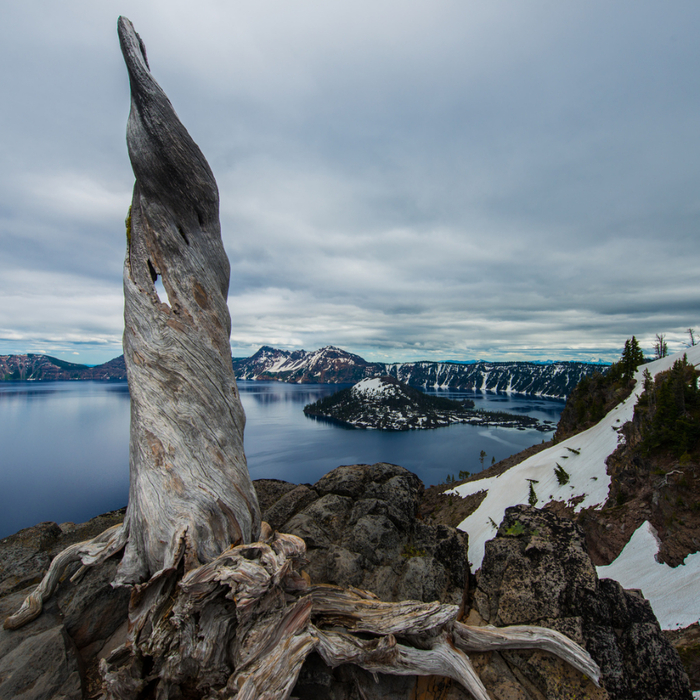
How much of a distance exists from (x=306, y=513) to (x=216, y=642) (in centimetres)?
588

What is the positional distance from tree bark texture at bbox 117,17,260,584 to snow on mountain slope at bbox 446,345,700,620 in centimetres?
2197

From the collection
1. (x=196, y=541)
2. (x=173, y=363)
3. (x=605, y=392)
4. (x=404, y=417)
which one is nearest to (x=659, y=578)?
(x=196, y=541)

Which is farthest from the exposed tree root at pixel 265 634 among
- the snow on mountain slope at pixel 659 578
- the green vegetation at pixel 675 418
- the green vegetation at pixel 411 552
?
the green vegetation at pixel 675 418

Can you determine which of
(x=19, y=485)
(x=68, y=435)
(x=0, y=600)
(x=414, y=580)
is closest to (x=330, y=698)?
(x=414, y=580)

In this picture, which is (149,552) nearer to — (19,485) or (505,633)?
(505,633)

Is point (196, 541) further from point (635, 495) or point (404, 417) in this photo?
point (404, 417)

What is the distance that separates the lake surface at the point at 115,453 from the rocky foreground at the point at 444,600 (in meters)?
55.3

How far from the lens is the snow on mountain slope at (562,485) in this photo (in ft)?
82.0

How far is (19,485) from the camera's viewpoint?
57.8 m

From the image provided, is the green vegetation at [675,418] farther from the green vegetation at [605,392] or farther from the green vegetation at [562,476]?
the green vegetation at [605,392]

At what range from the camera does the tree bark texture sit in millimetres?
4648

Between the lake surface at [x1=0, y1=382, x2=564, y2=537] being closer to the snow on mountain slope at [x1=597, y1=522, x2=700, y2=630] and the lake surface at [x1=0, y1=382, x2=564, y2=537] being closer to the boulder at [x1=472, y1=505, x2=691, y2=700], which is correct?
the snow on mountain slope at [x1=597, y1=522, x2=700, y2=630]

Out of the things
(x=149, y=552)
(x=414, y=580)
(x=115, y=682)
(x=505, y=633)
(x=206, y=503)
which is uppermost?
(x=206, y=503)

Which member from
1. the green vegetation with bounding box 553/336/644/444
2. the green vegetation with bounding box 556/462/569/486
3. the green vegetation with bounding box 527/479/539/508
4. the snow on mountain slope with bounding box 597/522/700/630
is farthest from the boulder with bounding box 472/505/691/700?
the green vegetation with bounding box 553/336/644/444
